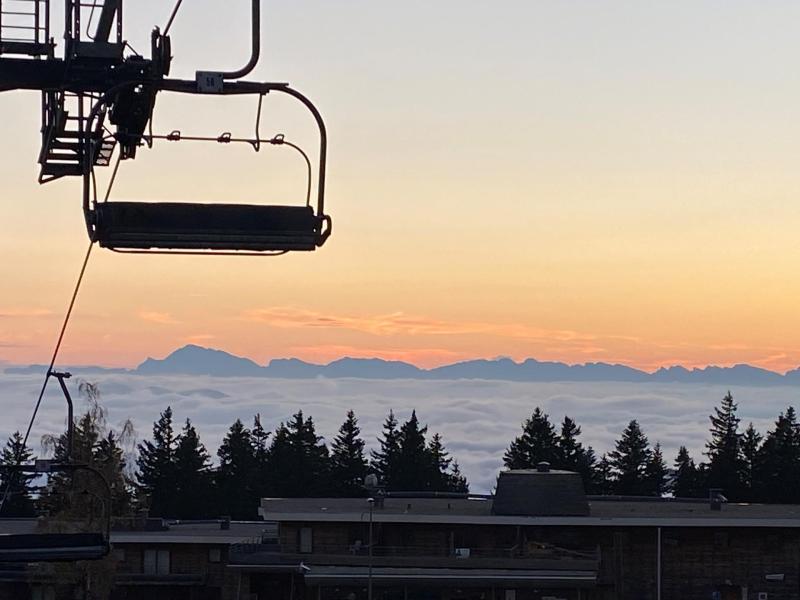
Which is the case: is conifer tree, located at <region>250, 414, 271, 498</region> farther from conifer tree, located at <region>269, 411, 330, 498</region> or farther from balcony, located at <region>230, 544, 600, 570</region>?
balcony, located at <region>230, 544, 600, 570</region>

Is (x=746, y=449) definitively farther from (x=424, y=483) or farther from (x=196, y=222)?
(x=196, y=222)

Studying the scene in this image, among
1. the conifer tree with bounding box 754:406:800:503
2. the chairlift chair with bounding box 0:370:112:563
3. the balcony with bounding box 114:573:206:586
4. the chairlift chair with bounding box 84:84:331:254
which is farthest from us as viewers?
the conifer tree with bounding box 754:406:800:503

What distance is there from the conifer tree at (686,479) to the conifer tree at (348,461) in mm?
21318

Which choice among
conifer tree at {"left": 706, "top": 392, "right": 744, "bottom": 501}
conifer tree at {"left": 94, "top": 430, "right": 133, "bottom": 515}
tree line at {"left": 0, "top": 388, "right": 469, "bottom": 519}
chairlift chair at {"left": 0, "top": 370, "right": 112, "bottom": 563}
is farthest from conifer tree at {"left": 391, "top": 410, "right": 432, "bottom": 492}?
chairlift chair at {"left": 0, "top": 370, "right": 112, "bottom": 563}

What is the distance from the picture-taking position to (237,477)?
101188mm

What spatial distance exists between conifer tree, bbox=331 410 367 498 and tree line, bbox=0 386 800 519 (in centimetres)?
7

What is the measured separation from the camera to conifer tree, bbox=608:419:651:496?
346 ft

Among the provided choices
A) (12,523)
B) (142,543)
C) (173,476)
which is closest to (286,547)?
(142,543)

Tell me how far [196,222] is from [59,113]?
2965 mm

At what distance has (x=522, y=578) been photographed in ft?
172

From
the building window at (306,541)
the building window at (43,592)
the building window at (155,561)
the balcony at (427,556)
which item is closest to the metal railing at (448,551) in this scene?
the balcony at (427,556)

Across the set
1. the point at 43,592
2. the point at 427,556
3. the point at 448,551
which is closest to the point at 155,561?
the point at 43,592

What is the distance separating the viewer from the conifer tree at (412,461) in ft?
338

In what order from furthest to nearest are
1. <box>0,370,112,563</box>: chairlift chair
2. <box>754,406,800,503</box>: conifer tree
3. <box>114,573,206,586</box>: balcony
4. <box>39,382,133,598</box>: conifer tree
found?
<box>754,406,800,503</box>: conifer tree → <box>114,573,206,586</box>: balcony → <box>39,382,133,598</box>: conifer tree → <box>0,370,112,563</box>: chairlift chair
